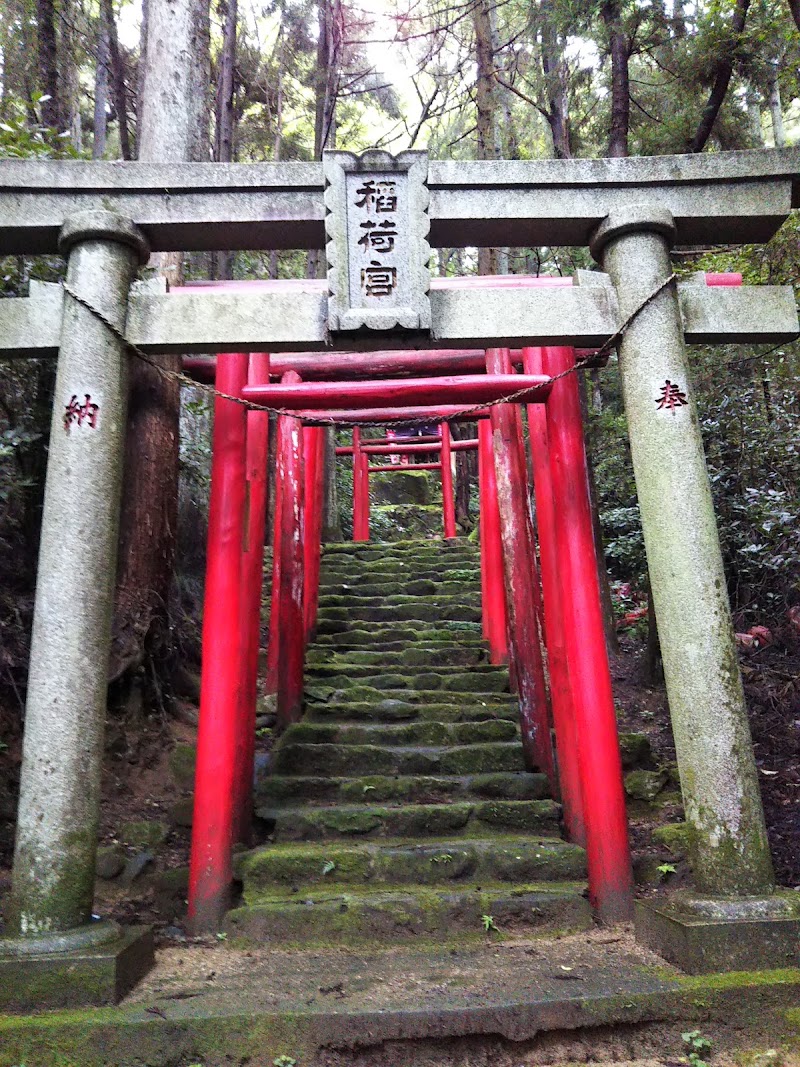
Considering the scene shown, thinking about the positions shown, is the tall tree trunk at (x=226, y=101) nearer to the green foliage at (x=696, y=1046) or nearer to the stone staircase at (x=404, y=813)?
the stone staircase at (x=404, y=813)

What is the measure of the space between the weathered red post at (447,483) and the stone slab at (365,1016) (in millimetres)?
9064

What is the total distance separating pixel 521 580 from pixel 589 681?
1696mm

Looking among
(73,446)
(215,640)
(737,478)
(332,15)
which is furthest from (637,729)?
(332,15)

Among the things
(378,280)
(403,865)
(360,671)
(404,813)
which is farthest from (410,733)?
(378,280)

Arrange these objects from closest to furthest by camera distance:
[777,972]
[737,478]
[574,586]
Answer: [777,972]
[574,586]
[737,478]

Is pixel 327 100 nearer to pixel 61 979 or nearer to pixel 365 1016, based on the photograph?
pixel 61 979

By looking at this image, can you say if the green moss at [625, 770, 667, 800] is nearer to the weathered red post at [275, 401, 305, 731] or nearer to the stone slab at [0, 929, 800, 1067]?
the stone slab at [0, 929, 800, 1067]

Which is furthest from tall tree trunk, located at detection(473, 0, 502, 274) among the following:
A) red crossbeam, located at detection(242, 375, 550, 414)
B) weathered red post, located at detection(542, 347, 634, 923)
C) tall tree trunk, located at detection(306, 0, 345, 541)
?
weathered red post, located at detection(542, 347, 634, 923)

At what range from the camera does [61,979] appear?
9.30 ft

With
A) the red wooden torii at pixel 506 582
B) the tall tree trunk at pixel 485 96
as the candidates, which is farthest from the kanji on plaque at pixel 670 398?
the tall tree trunk at pixel 485 96

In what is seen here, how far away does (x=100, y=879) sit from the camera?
14.5 ft

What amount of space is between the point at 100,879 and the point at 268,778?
1.16 m

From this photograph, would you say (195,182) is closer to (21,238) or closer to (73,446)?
(21,238)

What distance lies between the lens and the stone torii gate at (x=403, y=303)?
10.9 feet
